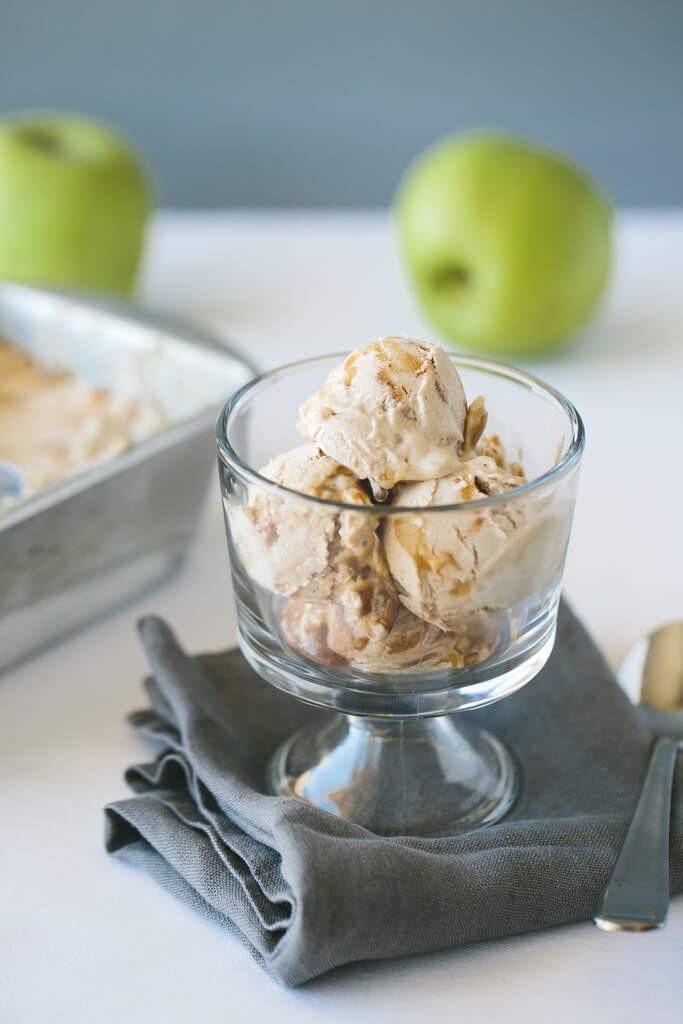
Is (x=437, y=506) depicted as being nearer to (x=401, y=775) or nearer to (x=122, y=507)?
(x=401, y=775)

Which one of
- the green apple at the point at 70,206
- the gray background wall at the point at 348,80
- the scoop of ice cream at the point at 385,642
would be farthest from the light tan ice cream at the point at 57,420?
the gray background wall at the point at 348,80

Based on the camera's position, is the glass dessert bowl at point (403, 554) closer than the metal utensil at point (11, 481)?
Yes

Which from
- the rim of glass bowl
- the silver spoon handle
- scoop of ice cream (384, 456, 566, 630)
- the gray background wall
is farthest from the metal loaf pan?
the gray background wall

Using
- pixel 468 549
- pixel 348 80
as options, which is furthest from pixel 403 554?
pixel 348 80

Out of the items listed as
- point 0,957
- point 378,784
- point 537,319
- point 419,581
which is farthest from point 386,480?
point 537,319

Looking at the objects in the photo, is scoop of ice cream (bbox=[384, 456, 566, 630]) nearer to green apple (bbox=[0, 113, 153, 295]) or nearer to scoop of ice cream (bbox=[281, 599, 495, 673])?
scoop of ice cream (bbox=[281, 599, 495, 673])

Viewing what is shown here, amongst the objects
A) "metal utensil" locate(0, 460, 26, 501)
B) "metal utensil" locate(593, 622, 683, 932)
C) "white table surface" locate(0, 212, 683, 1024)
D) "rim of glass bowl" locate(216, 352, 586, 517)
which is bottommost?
Result: "white table surface" locate(0, 212, 683, 1024)

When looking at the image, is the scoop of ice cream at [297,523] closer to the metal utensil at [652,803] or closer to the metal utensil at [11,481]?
the metal utensil at [652,803]
